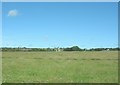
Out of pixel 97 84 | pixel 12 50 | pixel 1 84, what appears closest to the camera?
pixel 1 84

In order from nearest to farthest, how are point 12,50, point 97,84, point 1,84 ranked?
point 1,84 < point 97,84 < point 12,50

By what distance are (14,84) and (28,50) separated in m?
65.3

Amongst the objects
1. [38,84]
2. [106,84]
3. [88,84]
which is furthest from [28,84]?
[106,84]

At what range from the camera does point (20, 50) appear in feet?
281

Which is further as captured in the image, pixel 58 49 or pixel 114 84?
pixel 58 49

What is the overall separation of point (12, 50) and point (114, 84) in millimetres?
64155

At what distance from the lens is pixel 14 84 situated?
19.0 meters

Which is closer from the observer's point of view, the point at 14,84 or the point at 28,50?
the point at 14,84

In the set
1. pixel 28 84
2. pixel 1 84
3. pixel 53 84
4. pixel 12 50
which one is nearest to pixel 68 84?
pixel 53 84

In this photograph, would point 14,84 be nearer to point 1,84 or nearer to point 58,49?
point 1,84

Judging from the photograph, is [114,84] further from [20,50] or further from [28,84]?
[20,50]

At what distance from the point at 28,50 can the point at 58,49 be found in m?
8.40

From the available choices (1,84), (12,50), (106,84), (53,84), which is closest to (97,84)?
(106,84)

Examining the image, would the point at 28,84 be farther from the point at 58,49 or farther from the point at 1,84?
the point at 58,49
